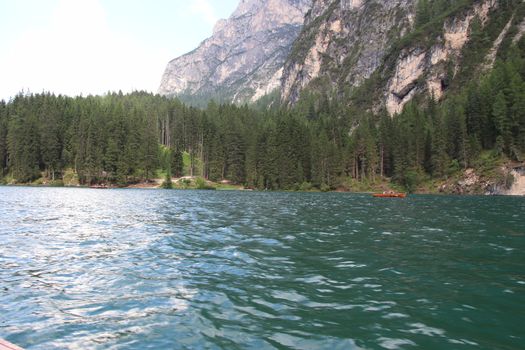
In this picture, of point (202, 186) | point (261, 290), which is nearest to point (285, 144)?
point (202, 186)

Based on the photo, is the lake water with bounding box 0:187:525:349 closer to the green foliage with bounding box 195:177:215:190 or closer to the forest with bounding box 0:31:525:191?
the forest with bounding box 0:31:525:191

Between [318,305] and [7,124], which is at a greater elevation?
[7,124]

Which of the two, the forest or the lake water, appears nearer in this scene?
the lake water

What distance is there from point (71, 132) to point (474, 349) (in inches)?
7092

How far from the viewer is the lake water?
10.1 m

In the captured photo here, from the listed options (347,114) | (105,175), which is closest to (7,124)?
(105,175)

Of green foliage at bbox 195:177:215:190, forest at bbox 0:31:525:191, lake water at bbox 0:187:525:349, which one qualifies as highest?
forest at bbox 0:31:525:191

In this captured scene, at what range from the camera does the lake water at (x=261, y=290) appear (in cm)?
1005

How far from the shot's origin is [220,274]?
54.7 ft

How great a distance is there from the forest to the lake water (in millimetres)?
103177

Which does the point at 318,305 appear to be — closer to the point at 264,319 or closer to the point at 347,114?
the point at 264,319

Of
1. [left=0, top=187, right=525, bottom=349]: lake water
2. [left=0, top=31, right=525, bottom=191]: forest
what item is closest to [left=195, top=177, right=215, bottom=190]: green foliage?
[left=0, top=31, right=525, bottom=191]: forest

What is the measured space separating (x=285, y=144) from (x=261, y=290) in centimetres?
12998

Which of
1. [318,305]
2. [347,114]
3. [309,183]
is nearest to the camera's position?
[318,305]
